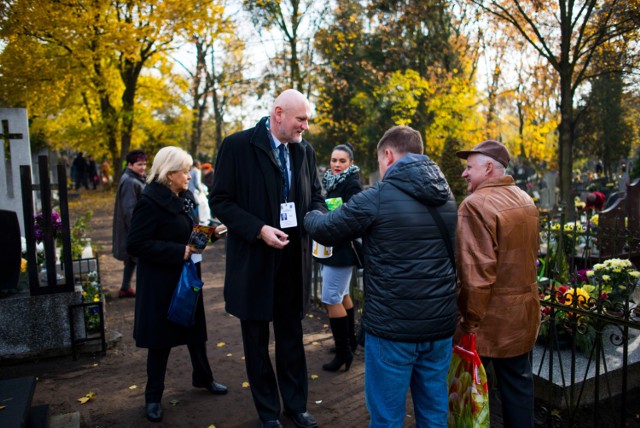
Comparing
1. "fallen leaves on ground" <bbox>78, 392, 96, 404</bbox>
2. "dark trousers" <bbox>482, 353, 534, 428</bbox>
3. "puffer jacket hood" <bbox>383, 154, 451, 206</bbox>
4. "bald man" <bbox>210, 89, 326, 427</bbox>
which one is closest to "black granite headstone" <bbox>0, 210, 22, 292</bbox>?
"fallen leaves on ground" <bbox>78, 392, 96, 404</bbox>

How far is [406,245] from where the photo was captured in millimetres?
2586

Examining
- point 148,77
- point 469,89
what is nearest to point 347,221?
point 469,89

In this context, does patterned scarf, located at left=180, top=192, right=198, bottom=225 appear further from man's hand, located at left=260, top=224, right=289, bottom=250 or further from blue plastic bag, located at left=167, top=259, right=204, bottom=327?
man's hand, located at left=260, top=224, right=289, bottom=250

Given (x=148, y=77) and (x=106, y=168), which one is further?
(x=106, y=168)

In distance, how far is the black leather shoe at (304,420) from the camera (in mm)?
3559

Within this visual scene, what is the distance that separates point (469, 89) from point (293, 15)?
20.4ft

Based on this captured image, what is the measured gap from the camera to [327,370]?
4.70m

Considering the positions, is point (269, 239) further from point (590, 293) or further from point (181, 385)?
point (590, 293)

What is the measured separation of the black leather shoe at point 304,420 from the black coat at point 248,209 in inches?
31.4

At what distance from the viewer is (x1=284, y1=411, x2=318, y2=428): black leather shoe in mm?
3559

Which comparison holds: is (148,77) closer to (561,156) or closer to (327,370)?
(561,156)

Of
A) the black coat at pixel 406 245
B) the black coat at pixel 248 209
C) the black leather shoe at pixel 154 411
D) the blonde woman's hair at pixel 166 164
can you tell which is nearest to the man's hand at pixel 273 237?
the black coat at pixel 248 209

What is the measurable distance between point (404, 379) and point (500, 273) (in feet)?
2.80

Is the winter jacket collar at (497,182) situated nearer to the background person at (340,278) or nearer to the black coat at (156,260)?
the background person at (340,278)
